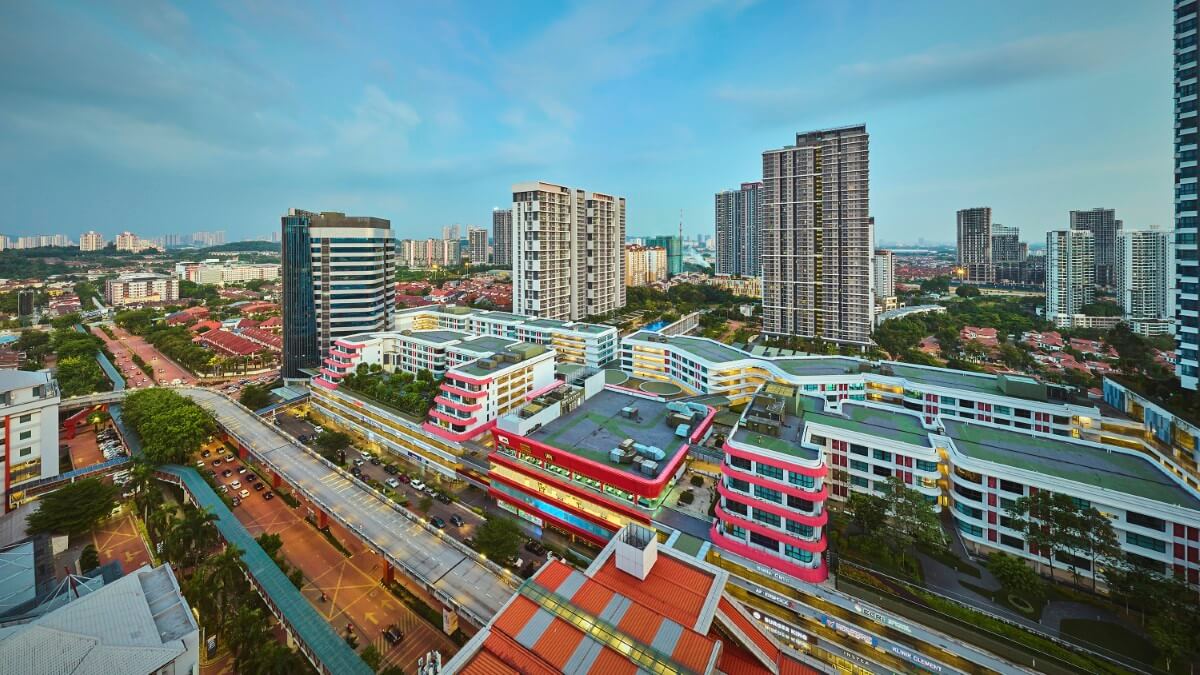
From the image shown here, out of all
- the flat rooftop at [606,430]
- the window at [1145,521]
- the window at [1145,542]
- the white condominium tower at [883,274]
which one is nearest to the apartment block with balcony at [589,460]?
the flat rooftop at [606,430]

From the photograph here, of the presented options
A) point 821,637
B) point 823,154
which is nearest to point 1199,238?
point 821,637

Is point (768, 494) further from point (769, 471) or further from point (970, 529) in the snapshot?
point (970, 529)

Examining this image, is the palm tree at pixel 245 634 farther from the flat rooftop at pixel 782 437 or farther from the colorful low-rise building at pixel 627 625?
the flat rooftop at pixel 782 437

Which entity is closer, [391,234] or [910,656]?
[910,656]

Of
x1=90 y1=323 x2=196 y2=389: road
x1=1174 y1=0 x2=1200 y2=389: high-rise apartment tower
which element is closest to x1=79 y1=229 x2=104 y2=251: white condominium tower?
x1=90 y1=323 x2=196 y2=389: road

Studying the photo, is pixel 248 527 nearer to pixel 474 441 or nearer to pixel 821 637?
pixel 474 441

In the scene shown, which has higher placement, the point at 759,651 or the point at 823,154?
the point at 823,154

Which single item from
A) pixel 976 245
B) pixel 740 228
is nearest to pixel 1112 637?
pixel 740 228
